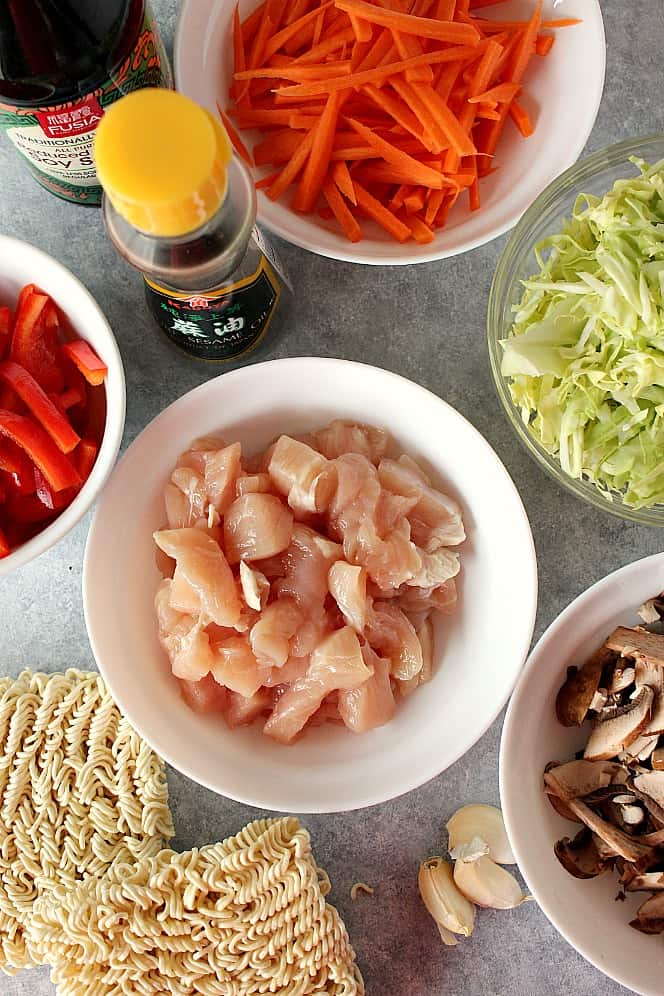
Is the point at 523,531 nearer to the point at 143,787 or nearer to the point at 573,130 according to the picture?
the point at 573,130

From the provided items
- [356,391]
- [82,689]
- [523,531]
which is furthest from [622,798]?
[82,689]

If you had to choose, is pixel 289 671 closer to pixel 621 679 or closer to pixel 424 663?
pixel 424 663

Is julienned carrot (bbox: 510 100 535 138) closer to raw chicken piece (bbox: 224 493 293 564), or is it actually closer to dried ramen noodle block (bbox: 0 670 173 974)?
raw chicken piece (bbox: 224 493 293 564)

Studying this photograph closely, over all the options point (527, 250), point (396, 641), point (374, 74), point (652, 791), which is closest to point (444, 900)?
point (652, 791)

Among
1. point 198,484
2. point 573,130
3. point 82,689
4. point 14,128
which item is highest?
point 14,128

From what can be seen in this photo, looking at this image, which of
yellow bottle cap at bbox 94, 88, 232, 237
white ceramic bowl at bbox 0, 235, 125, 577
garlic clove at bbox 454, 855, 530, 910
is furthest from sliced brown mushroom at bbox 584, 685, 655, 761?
yellow bottle cap at bbox 94, 88, 232, 237
